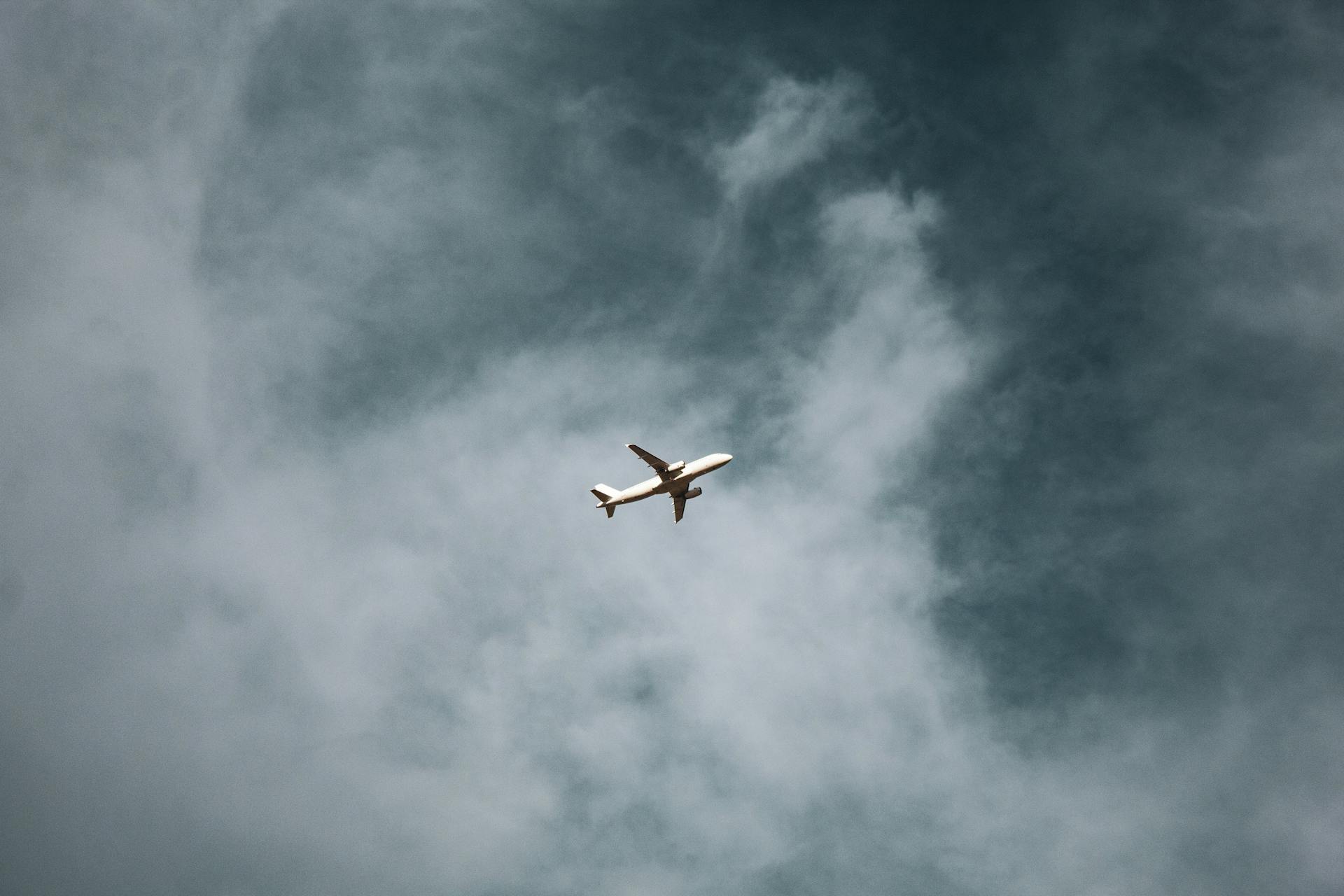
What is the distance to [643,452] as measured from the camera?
19938 cm
